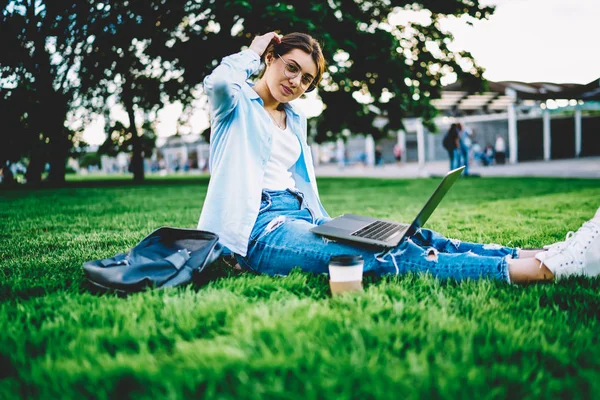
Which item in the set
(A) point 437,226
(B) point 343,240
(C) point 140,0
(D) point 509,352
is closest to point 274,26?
(C) point 140,0

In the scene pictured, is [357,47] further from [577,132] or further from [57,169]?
[577,132]

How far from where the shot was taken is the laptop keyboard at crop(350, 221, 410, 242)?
2477 millimetres

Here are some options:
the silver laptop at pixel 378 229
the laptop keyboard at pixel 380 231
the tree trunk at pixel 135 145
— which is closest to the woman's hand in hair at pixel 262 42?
the silver laptop at pixel 378 229

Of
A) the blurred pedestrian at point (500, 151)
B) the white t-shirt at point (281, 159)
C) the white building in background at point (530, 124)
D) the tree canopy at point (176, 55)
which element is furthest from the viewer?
the blurred pedestrian at point (500, 151)

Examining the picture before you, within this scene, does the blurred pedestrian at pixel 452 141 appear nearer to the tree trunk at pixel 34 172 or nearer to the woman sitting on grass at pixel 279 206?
the woman sitting on grass at pixel 279 206

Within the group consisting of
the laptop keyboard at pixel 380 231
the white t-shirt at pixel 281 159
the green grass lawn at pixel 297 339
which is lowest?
the green grass lawn at pixel 297 339

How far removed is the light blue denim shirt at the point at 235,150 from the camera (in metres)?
2.60

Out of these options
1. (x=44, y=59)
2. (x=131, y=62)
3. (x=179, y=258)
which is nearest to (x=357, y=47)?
(x=131, y=62)

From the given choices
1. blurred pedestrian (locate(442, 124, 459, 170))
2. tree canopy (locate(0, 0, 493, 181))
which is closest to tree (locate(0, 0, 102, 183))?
tree canopy (locate(0, 0, 493, 181))

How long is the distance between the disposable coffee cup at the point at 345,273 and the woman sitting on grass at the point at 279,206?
235 millimetres

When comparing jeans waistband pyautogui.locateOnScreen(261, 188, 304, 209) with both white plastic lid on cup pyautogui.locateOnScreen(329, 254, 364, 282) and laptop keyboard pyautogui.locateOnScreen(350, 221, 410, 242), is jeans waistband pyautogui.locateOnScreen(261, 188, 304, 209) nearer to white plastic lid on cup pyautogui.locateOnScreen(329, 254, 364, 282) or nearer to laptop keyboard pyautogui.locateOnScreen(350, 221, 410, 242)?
laptop keyboard pyautogui.locateOnScreen(350, 221, 410, 242)

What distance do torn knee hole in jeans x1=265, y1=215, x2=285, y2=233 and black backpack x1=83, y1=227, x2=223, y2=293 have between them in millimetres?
298

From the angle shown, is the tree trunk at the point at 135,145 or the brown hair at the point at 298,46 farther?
the tree trunk at the point at 135,145

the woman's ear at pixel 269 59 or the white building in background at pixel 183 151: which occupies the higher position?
the white building in background at pixel 183 151
